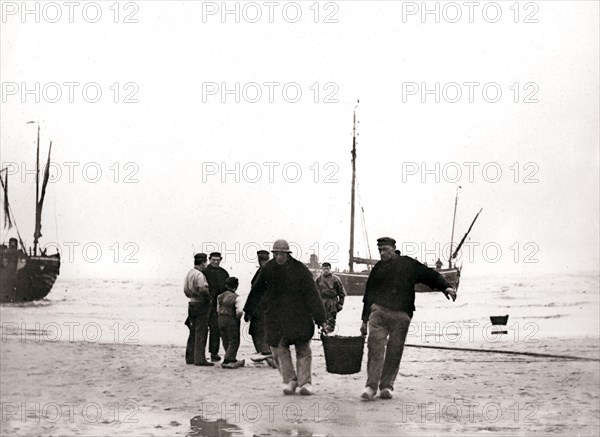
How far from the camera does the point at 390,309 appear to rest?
9227 millimetres

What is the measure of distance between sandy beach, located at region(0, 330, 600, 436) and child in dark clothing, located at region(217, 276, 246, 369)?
26 cm

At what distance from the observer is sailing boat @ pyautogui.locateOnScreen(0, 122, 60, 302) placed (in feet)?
143

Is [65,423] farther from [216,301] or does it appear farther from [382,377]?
[216,301]

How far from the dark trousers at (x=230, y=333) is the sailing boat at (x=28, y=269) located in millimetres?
30916

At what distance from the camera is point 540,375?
1082 centimetres

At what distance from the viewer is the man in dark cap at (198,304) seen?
12078 millimetres

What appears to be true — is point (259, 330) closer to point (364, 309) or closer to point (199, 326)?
point (199, 326)

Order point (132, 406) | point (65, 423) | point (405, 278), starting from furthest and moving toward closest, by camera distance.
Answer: point (405, 278)
point (132, 406)
point (65, 423)

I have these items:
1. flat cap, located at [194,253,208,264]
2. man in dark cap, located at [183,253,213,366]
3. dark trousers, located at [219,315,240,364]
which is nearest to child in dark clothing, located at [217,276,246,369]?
dark trousers, located at [219,315,240,364]

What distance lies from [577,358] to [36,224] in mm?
40548

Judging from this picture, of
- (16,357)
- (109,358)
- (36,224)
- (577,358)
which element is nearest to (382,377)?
(577,358)

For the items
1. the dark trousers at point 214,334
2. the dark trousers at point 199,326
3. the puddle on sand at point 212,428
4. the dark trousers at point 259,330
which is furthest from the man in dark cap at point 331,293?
the puddle on sand at point 212,428

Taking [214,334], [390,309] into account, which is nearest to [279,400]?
[390,309]

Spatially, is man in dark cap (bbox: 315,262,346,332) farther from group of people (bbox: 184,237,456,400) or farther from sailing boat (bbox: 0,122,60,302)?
sailing boat (bbox: 0,122,60,302)
